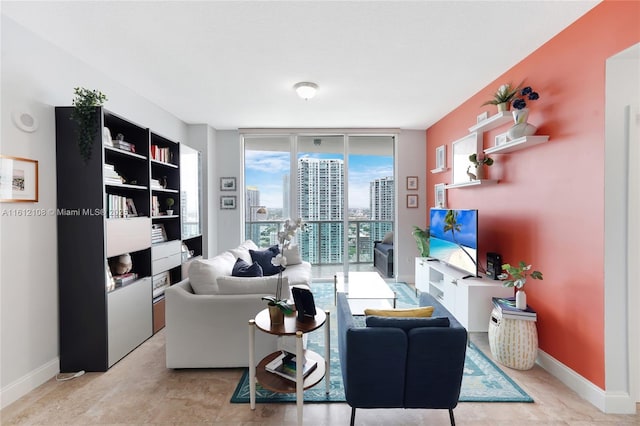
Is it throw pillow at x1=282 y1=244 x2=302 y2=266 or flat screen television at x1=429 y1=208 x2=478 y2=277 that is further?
throw pillow at x1=282 y1=244 x2=302 y2=266

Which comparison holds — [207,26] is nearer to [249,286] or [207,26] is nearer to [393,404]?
[249,286]

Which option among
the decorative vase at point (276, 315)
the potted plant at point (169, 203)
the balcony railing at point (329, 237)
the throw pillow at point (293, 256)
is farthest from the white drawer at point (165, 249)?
the decorative vase at point (276, 315)

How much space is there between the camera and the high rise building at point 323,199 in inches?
191

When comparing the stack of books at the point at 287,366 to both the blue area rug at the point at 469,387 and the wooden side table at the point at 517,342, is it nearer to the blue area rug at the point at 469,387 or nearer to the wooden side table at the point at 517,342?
the blue area rug at the point at 469,387

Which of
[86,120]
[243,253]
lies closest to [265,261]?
[243,253]

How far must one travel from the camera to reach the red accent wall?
1.83 metres

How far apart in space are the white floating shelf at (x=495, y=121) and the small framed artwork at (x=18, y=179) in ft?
12.3

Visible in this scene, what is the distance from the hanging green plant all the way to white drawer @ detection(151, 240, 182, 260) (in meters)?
1.11

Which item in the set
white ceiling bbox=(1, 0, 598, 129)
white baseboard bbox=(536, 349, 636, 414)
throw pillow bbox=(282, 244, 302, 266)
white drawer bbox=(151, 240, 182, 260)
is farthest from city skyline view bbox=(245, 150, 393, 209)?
white baseboard bbox=(536, 349, 636, 414)

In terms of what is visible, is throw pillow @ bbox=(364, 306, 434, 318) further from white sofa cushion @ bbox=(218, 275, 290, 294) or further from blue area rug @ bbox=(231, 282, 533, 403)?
white sofa cushion @ bbox=(218, 275, 290, 294)

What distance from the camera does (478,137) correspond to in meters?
3.13

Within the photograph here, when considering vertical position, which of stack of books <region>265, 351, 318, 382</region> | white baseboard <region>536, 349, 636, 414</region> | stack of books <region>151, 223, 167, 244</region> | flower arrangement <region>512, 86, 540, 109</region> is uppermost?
flower arrangement <region>512, 86, 540, 109</region>

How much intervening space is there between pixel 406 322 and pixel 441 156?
3304 millimetres

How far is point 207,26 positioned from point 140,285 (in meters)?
2.33
